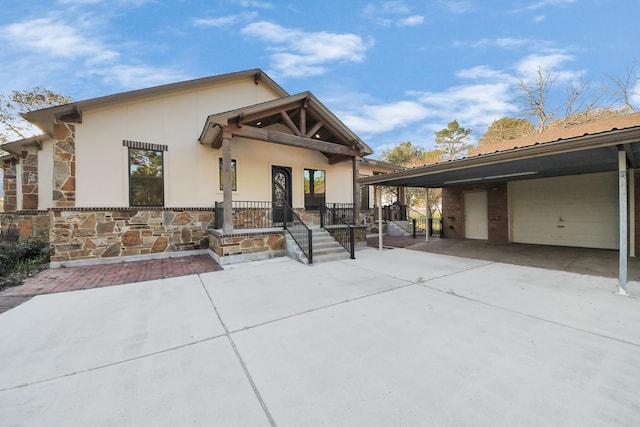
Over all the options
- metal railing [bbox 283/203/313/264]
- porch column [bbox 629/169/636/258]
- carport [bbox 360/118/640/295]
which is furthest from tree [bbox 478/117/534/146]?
metal railing [bbox 283/203/313/264]

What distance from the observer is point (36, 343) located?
2.84 metres

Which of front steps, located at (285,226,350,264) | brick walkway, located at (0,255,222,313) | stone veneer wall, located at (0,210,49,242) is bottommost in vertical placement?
brick walkway, located at (0,255,222,313)

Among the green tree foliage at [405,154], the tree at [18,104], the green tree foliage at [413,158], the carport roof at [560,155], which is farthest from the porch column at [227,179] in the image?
the green tree foliage at [405,154]

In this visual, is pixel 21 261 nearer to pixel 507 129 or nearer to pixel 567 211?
pixel 567 211

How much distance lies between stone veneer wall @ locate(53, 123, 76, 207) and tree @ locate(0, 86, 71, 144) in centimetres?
1019

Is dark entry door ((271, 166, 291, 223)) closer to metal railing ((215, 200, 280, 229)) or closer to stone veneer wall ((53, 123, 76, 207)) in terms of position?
metal railing ((215, 200, 280, 229))

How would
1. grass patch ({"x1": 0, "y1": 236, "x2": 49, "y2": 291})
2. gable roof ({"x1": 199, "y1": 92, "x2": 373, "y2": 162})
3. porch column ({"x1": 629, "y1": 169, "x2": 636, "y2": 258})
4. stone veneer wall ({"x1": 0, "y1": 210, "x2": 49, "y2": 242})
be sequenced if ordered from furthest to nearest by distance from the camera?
stone veneer wall ({"x1": 0, "y1": 210, "x2": 49, "y2": 242}), porch column ({"x1": 629, "y1": 169, "x2": 636, "y2": 258}), gable roof ({"x1": 199, "y1": 92, "x2": 373, "y2": 162}), grass patch ({"x1": 0, "y1": 236, "x2": 49, "y2": 291})

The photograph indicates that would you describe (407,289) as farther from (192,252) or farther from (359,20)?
(359,20)

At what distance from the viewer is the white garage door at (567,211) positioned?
7723mm

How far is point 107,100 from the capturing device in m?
6.82

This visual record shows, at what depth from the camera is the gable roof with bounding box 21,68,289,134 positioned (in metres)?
6.21

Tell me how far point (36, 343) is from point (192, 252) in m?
5.26

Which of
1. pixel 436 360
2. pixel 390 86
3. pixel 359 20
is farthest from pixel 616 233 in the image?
pixel 390 86

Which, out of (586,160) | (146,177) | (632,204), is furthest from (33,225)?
(632,204)
